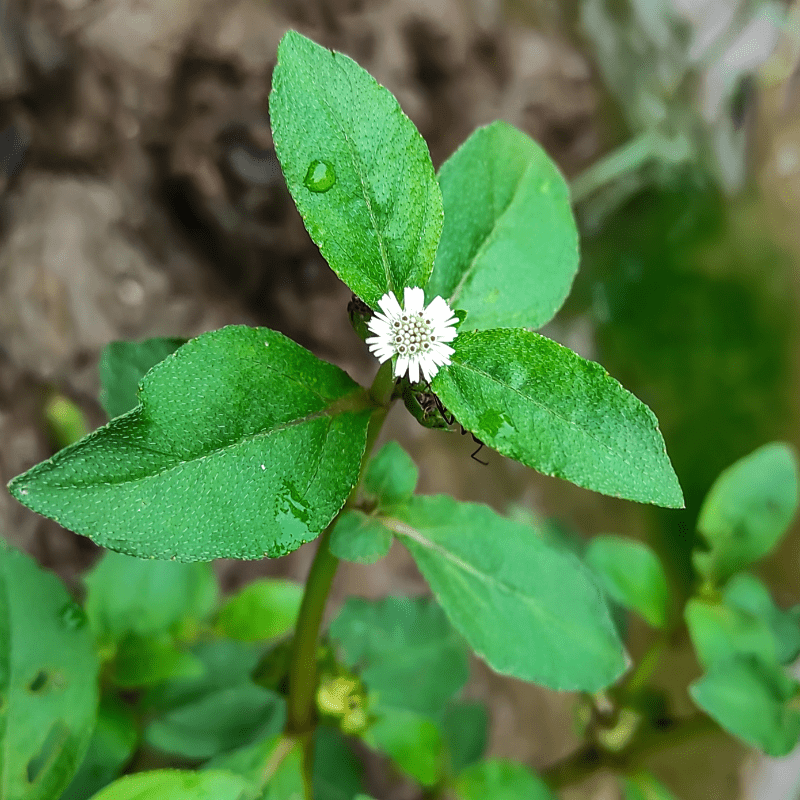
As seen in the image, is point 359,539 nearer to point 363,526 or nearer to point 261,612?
point 363,526

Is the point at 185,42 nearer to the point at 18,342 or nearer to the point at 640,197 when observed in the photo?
the point at 18,342

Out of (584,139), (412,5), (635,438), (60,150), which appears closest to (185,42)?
(60,150)

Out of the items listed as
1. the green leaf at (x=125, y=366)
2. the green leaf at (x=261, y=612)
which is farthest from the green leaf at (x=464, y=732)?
the green leaf at (x=125, y=366)

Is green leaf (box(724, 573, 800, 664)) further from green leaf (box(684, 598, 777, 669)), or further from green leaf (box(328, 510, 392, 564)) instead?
green leaf (box(328, 510, 392, 564))

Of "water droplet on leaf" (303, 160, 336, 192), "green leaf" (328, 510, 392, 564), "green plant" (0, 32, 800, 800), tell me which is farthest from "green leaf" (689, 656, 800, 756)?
"water droplet on leaf" (303, 160, 336, 192)

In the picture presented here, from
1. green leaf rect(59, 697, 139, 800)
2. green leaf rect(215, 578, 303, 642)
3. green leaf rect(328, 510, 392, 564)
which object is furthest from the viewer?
green leaf rect(215, 578, 303, 642)

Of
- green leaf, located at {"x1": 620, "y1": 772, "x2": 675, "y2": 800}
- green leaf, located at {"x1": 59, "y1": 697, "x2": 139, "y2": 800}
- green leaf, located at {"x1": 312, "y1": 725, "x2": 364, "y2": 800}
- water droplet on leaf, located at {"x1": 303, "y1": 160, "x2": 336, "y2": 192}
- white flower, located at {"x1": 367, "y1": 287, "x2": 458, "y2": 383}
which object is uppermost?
water droplet on leaf, located at {"x1": 303, "y1": 160, "x2": 336, "y2": 192}
